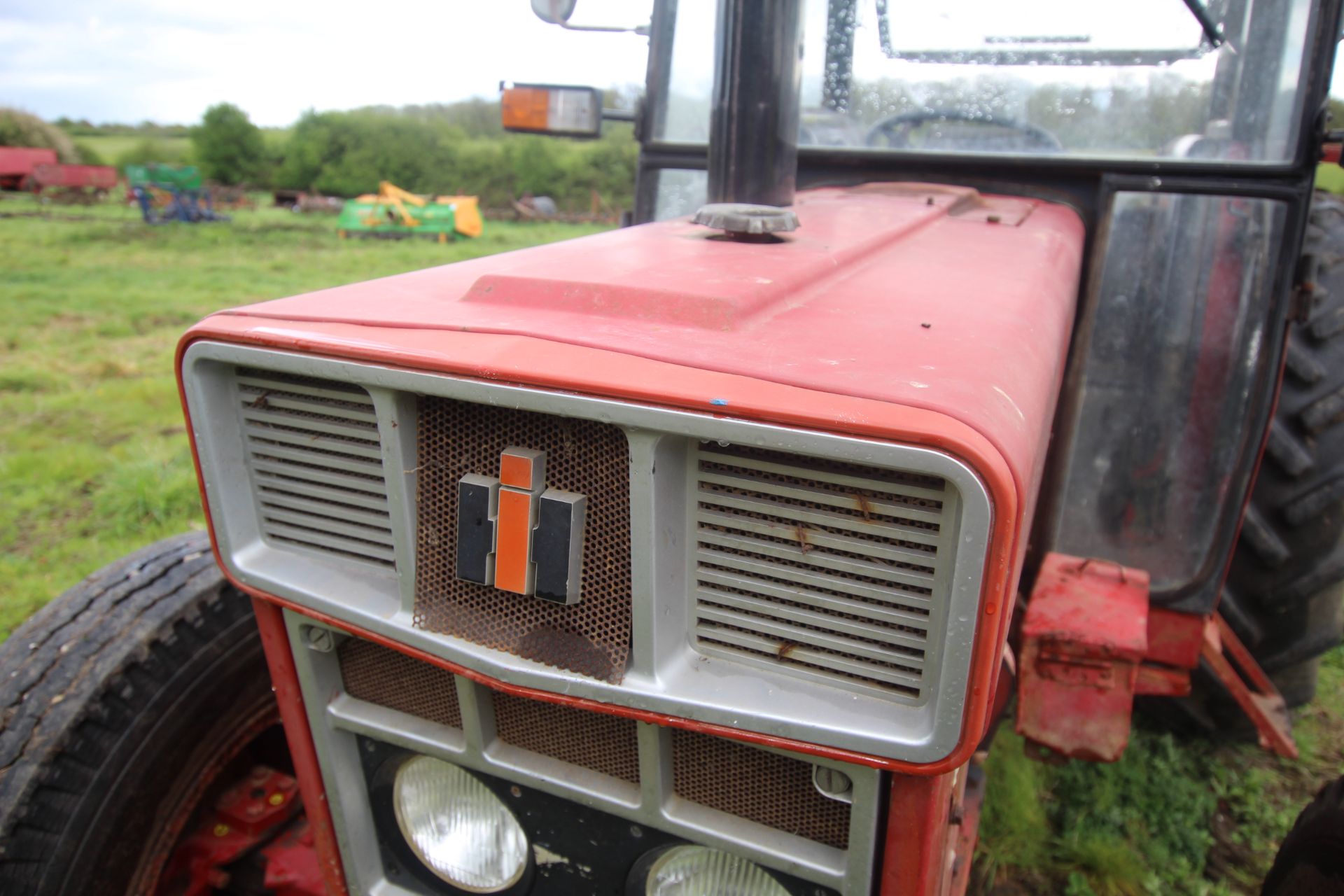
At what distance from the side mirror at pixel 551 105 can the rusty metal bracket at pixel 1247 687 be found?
187 cm

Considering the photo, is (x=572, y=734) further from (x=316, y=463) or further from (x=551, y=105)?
(x=551, y=105)

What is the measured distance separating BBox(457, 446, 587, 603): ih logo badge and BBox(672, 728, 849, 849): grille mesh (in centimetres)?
29

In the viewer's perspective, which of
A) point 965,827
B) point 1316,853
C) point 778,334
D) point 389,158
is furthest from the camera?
point 389,158

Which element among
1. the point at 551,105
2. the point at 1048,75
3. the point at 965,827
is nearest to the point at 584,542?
the point at 965,827

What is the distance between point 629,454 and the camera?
38.4 inches

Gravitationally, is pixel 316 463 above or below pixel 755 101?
below

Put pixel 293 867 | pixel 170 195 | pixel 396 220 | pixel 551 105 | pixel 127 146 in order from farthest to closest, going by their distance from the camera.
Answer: pixel 127 146, pixel 170 195, pixel 396 220, pixel 551 105, pixel 293 867

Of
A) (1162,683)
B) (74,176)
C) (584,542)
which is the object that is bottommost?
(1162,683)

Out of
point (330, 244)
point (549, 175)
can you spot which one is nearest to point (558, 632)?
point (330, 244)

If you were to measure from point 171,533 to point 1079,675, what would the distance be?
3590 mm

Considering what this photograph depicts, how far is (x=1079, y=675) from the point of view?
154 centimetres

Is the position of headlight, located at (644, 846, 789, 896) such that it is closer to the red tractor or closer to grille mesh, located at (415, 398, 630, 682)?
the red tractor

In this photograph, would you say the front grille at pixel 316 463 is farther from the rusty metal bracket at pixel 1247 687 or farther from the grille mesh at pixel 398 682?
the rusty metal bracket at pixel 1247 687

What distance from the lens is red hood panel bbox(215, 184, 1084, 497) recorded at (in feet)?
3.10
